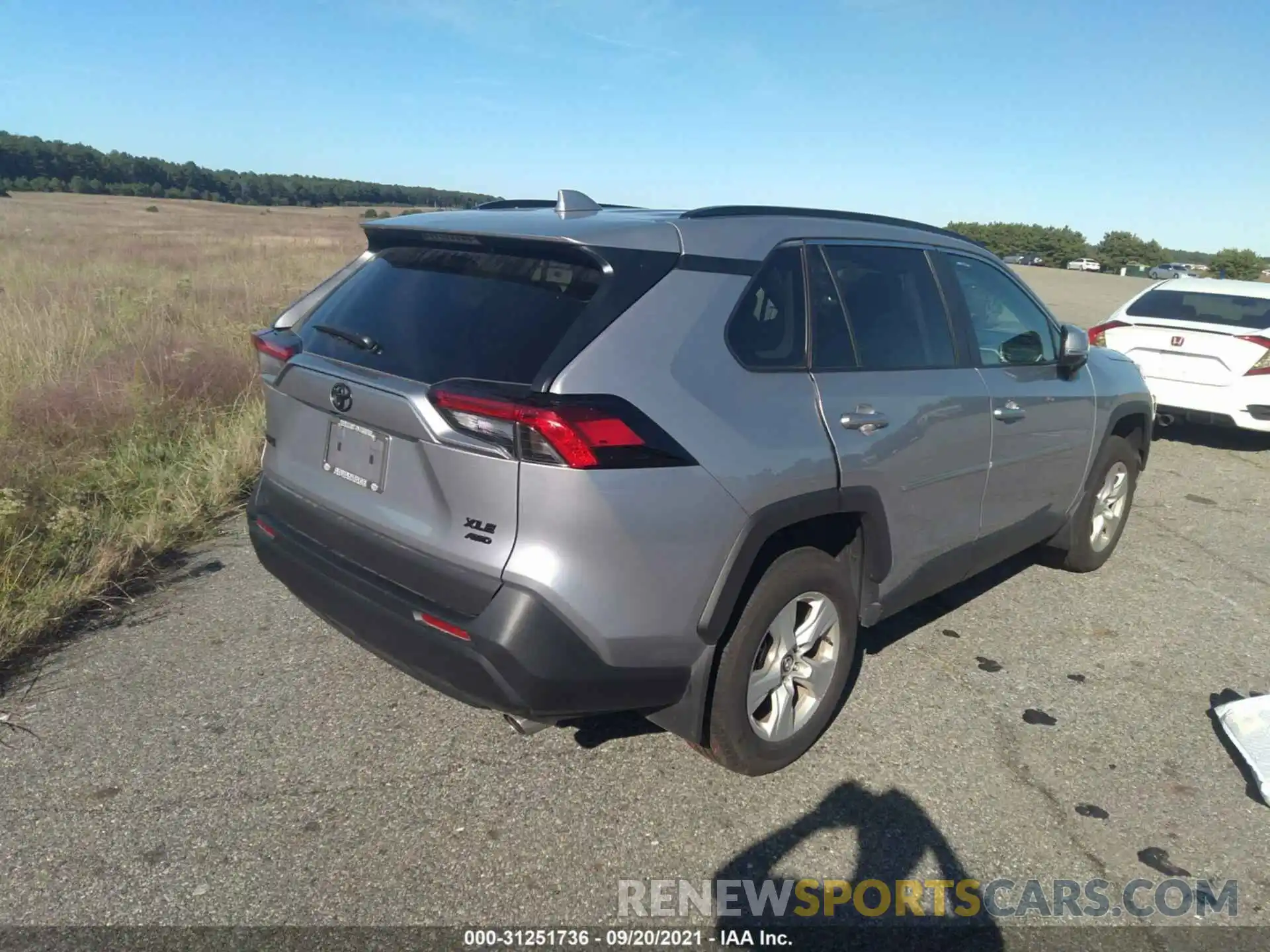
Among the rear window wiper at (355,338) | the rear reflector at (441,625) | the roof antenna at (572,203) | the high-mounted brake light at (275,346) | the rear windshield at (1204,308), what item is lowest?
the rear reflector at (441,625)

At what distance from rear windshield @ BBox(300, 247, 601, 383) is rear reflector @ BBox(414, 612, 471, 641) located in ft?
2.18

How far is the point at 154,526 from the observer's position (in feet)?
15.7

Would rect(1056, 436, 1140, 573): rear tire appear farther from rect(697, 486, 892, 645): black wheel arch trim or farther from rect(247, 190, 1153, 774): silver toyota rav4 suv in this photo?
rect(697, 486, 892, 645): black wheel arch trim

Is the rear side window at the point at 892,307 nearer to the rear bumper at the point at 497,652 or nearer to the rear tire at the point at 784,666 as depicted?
the rear tire at the point at 784,666

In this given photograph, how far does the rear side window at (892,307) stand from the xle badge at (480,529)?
5.07 feet

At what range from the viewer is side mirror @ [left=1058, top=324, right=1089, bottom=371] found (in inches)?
170

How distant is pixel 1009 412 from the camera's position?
3914mm

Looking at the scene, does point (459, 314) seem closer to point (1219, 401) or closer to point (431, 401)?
point (431, 401)

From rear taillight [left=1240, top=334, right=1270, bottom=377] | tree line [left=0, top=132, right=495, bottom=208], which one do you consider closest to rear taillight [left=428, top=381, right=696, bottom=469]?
rear taillight [left=1240, top=334, right=1270, bottom=377]

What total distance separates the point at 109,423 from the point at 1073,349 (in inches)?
233

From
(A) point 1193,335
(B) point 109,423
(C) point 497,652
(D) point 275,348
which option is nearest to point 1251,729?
(C) point 497,652

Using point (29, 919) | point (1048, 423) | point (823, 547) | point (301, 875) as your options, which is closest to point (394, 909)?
point (301, 875)

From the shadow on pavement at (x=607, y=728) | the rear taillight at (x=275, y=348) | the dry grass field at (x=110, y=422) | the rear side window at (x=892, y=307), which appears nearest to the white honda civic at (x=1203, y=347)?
the rear side window at (x=892, y=307)

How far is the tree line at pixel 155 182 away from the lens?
190 ft
